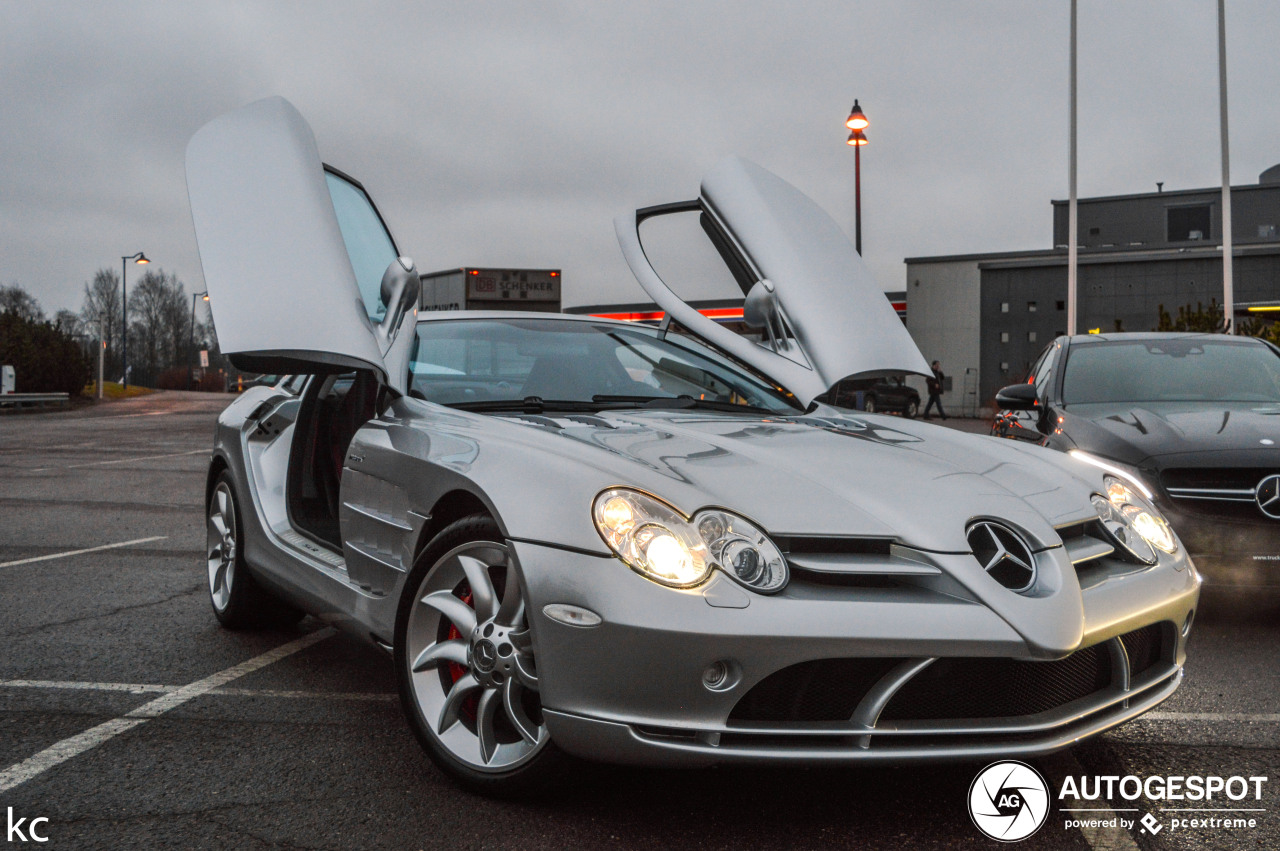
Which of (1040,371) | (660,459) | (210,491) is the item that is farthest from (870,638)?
(1040,371)

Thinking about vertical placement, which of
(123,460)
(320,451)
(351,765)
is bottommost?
(351,765)

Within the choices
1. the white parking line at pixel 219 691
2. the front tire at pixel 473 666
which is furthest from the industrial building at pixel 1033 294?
the front tire at pixel 473 666

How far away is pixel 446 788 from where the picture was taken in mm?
2732

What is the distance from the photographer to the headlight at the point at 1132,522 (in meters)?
2.75

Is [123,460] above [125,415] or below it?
below

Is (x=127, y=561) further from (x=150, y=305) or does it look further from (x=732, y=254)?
(x=150, y=305)

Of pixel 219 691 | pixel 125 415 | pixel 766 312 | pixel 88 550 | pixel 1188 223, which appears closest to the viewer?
pixel 219 691

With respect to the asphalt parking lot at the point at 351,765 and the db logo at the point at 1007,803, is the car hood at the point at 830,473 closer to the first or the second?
the db logo at the point at 1007,803

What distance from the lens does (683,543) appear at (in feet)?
7.52

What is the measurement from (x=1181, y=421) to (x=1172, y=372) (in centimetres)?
111

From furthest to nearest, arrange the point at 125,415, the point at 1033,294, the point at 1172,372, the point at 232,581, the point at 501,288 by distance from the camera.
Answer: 1. the point at 1033,294
2. the point at 125,415
3. the point at 501,288
4. the point at 1172,372
5. the point at 232,581

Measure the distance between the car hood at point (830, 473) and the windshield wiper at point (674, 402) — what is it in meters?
0.26

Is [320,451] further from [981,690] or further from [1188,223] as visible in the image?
[1188,223]

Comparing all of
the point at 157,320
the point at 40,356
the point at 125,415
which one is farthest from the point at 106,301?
the point at 125,415
